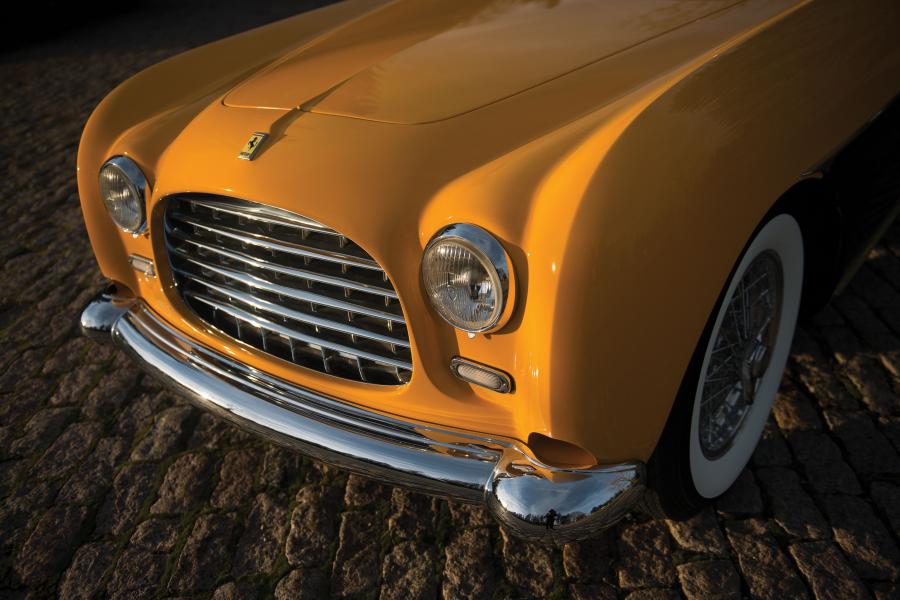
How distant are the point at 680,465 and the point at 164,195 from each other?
1.63 m

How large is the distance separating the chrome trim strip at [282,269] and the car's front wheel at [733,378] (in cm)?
81

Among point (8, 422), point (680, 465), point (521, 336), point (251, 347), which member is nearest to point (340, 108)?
point (251, 347)

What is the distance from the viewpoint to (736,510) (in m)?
2.31

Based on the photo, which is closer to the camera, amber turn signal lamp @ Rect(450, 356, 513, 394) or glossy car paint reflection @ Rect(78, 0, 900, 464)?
glossy car paint reflection @ Rect(78, 0, 900, 464)

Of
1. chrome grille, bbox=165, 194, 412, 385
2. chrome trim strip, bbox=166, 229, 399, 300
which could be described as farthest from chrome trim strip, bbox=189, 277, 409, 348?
chrome trim strip, bbox=166, 229, 399, 300

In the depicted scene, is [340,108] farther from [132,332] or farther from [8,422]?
[8,422]

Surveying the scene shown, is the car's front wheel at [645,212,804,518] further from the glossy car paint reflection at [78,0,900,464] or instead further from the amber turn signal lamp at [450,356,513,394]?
the amber turn signal lamp at [450,356,513,394]

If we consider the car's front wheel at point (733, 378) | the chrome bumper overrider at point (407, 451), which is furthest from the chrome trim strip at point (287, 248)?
the car's front wheel at point (733, 378)

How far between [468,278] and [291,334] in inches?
25.5

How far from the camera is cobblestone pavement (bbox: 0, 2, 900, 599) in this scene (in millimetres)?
2148

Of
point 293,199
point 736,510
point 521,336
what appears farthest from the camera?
point 736,510

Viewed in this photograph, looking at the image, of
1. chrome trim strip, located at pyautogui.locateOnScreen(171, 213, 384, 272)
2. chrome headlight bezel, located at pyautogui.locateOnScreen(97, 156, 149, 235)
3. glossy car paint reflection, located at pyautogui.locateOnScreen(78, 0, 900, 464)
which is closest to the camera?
glossy car paint reflection, located at pyautogui.locateOnScreen(78, 0, 900, 464)

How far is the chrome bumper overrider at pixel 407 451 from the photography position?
169 cm

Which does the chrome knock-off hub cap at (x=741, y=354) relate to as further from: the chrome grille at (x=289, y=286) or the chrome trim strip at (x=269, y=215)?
the chrome trim strip at (x=269, y=215)
